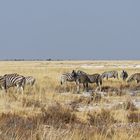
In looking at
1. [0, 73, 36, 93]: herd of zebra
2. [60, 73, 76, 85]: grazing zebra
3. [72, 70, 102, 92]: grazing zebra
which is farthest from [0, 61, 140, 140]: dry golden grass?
[60, 73, 76, 85]: grazing zebra

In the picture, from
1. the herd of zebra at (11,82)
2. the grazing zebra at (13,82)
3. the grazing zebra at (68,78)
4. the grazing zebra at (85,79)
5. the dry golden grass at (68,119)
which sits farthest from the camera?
the grazing zebra at (68,78)

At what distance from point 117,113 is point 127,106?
1.56 m

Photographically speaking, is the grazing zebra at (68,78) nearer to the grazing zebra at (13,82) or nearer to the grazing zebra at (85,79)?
the grazing zebra at (85,79)

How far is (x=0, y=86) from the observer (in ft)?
73.3

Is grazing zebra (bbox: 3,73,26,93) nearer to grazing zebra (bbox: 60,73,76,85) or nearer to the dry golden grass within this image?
the dry golden grass

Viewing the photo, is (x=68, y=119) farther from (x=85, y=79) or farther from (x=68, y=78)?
(x=68, y=78)

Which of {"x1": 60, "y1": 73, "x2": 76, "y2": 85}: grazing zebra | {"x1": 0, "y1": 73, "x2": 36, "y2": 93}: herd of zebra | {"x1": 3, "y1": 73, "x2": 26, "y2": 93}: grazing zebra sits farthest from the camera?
{"x1": 60, "y1": 73, "x2": 76, "y2": 85}: grazing zebra

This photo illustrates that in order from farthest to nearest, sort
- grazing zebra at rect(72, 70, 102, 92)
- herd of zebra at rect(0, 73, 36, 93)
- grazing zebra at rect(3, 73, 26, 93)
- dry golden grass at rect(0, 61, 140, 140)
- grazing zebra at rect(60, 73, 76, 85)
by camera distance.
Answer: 1. grazing zebra at rect(60, 73, 76, 85)
2. grazing zebra at rect(72, 70, 102, 92)
3. grazing zebra at rect(3, 73, 26, 93)
4. herd of zebra at rect(0, 73, 36, 93)
5. dry golden grass at rect(0, 61, 140, 140)

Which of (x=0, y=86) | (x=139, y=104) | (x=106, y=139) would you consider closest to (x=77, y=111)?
(x=139, y=104)

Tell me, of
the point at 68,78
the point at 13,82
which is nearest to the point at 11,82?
the point at 13,82

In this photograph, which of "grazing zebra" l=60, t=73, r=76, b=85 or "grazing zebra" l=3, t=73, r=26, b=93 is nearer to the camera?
"grazing zebra" l=3, t=73, r=26, b=93

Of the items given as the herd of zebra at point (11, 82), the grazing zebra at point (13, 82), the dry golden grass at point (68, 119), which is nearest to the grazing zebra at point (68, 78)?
the herd of zebra at point (11, 82)

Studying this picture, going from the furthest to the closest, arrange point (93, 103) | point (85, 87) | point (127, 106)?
point (85, 87)
point (93, 103)
point (127, 106)

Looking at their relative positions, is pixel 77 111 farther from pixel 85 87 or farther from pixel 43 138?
pixel 85 87
